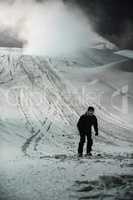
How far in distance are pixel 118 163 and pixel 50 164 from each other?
149 centimetres

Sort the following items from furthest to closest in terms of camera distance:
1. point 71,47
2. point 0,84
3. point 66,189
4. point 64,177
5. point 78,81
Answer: point 71,47 → point 78,81 → point 0,84 → point 64,177 → point 66,189

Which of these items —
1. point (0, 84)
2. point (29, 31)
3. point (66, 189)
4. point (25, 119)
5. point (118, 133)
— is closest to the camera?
point (66, 189)

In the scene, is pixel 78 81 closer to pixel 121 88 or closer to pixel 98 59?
pixel 121 88

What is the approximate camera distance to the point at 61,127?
71.9 ft

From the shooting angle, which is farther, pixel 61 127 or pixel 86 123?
pixel 61 127

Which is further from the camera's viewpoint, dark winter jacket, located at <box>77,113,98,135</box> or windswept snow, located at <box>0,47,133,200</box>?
dark winter jacket, located at <box>77,113,98,135</box>

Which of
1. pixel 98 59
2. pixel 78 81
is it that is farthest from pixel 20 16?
pixel 78 81

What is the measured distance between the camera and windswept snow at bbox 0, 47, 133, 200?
8180 mm

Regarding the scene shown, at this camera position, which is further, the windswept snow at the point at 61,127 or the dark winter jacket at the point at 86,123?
the dark winter jacket at the point at 86,123

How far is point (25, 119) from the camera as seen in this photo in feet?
74.7

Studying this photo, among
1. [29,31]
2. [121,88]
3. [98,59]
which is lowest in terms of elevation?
[121,88]

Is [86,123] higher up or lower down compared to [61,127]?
higher up

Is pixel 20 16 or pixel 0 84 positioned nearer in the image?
pixel 0 84

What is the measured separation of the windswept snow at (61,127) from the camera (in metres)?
8.18
